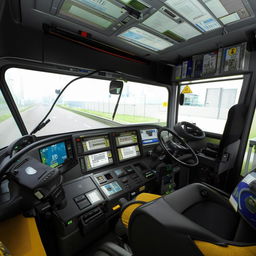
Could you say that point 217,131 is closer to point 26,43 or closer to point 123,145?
point 123,145

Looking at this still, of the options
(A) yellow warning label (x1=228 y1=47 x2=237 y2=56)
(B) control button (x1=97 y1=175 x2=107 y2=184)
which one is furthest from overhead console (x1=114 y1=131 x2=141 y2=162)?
(A) yellow warning label (x1=228 y1=47 x2=237 y2=56)

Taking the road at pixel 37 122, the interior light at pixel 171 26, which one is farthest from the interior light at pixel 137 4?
the road at pixel 37 122

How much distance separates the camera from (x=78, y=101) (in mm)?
2178

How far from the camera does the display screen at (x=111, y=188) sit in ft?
4.90

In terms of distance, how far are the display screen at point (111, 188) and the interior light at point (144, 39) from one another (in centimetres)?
187

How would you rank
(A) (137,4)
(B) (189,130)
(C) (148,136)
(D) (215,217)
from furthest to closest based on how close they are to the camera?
(C) (148,136) → (B) (189,130) → (A) (137,4) → (D) (215,217)

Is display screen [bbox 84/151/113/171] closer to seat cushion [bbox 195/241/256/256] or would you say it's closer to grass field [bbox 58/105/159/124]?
grass field [bbox 58/105/159/124]

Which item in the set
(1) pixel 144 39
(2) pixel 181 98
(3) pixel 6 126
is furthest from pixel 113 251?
(2) pixel 181 98

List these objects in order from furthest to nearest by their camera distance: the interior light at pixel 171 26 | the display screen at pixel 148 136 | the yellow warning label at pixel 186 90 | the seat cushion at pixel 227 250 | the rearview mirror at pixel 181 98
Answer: the rearview mirror at pixel 181 98, the yellow warning label at pixel 186 90, the display screen at pixel 148 136, the interior light at pixel 171 26, the seat cushion at pixel 227 250

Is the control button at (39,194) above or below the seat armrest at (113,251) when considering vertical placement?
above

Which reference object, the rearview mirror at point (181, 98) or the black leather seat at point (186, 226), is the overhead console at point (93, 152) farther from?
the rearview mirror at point (181, 98)

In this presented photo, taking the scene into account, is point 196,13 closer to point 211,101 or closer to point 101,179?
point 211,101

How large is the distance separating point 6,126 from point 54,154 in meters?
0.73

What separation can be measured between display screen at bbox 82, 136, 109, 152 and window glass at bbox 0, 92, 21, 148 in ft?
2.72
